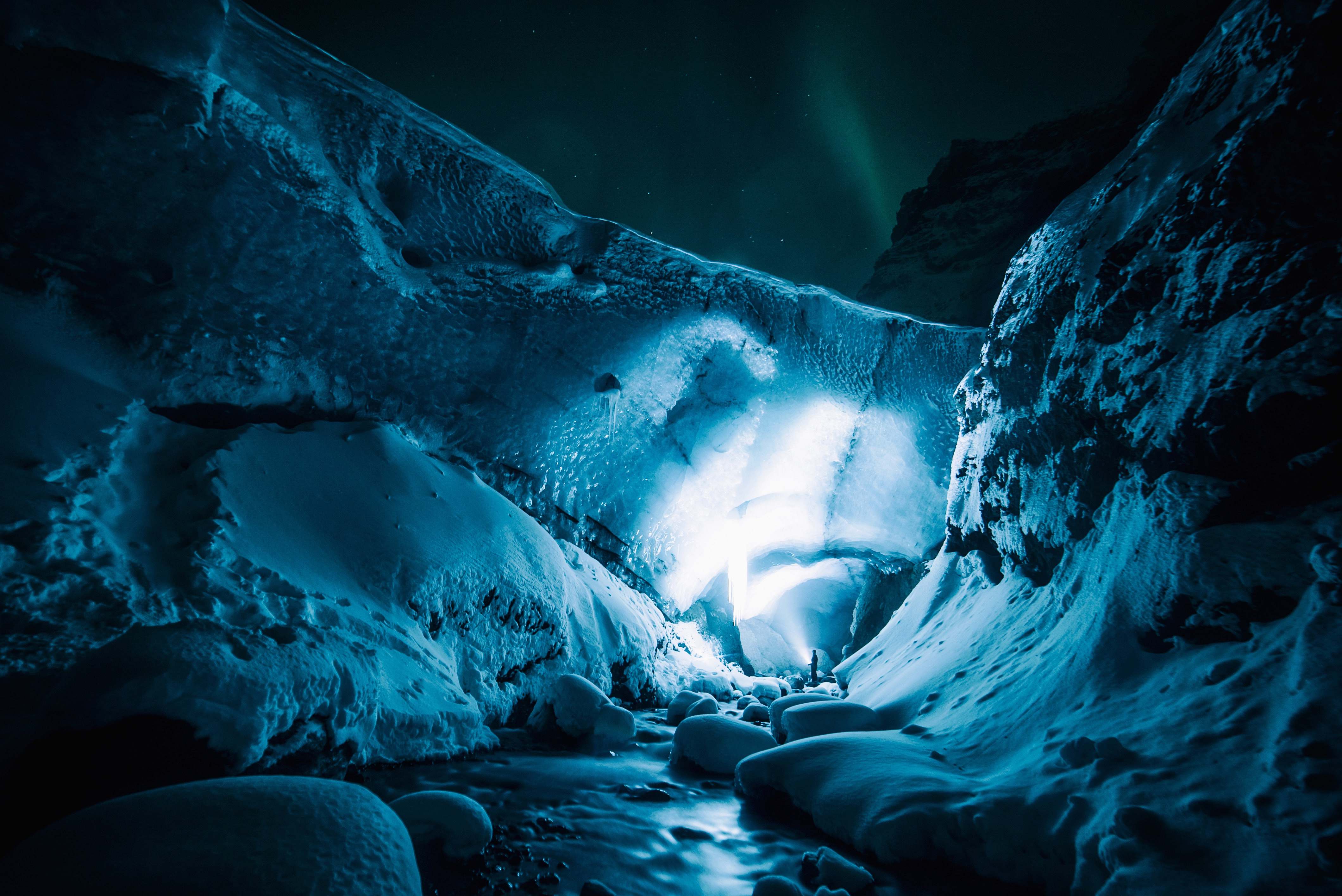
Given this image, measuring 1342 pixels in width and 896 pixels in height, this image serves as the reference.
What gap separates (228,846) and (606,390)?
5758 millimetres

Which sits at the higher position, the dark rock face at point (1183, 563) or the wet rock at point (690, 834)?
the dark rock face at point (1183, 563)

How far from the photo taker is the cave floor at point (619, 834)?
5.62 feet

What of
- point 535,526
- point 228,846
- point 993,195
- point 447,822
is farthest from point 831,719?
point 993,195

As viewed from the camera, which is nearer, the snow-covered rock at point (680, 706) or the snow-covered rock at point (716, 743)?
the snow-covered rock at point (716, 743)

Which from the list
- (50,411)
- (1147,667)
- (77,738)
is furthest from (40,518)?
(1147,667)

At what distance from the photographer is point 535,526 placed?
5383 millimetres

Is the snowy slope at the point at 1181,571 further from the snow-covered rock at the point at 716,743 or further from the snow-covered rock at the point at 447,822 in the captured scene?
the snow-covered rock at the point at 447,822

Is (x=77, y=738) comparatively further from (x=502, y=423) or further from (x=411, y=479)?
(x=502, y=423)

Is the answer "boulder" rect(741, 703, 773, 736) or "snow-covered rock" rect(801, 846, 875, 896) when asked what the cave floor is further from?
"boulder" rect(741, 703, 773, 736)

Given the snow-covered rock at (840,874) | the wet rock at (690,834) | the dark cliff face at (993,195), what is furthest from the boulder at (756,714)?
the dark cliff face at (993,195)

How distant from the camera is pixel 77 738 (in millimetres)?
1683

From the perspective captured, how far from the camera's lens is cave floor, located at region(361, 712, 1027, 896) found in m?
1.71

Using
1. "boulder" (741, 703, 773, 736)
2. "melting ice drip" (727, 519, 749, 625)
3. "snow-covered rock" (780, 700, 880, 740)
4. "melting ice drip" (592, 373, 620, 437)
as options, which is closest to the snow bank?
"boulder" (741, 703, 773, 736)

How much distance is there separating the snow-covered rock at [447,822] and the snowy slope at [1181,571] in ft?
4.32
